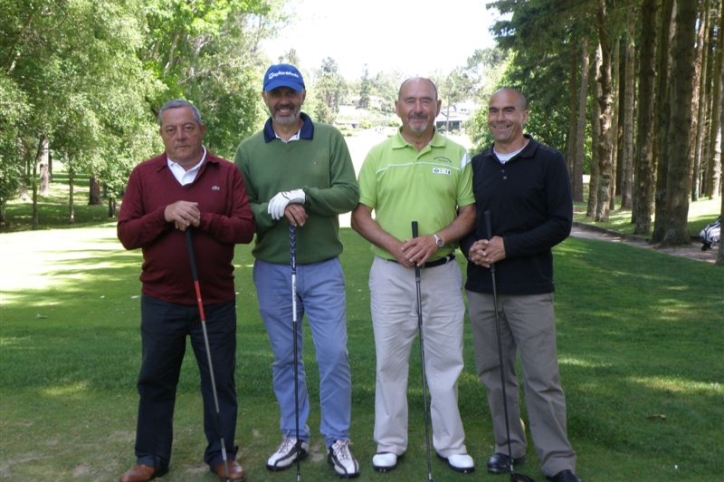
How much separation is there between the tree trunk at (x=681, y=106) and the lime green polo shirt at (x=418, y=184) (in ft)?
55.0

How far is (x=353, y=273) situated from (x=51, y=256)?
1079cm

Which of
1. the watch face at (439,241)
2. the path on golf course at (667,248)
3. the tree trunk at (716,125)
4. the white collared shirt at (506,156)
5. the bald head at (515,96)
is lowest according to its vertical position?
the path on golf course at (667,248)

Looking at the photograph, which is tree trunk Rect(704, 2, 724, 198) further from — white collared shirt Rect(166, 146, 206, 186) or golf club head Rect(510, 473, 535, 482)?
white collared shirt Rect(166, 146, 206, 186)

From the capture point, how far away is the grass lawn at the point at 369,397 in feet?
15.2

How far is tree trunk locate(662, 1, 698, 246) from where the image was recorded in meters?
19.4

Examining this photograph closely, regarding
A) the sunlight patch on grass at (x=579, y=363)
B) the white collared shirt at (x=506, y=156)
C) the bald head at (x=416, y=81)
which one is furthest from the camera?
the sunlight patch on grass at (x=579, y=363)

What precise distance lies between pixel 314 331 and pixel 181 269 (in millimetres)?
965

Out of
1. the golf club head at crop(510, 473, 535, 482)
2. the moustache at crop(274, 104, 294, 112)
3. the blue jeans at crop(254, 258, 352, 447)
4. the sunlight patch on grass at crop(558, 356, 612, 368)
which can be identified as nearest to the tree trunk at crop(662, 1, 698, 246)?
the sunlight patch on grass at crop(558, 356, 612, 368)

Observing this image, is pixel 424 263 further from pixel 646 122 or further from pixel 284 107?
pixel 646 122

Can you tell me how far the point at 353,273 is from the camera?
17.9m

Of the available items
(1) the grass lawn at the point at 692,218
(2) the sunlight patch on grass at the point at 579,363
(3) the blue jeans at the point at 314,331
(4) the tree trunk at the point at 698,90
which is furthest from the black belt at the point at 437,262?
(4) the tree trunk at the point at 698,90

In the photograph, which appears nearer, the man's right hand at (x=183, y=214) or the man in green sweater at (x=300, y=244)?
the man's right hand at (x=183, y=214)

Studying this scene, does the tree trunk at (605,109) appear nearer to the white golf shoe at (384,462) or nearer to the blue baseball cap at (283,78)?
the blue baseball cap at (283,78)

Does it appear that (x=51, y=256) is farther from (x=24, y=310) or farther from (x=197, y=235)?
(x=197, y=235)
